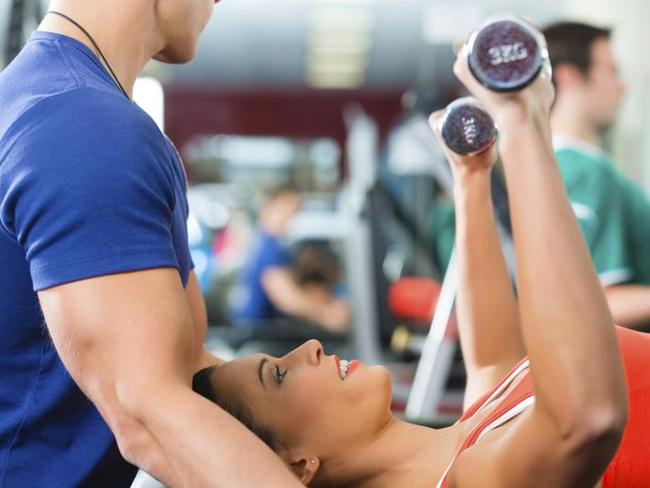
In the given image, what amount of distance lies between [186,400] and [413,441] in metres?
0.62

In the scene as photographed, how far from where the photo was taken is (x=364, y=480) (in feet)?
5.34

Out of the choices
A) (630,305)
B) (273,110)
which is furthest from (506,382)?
(273,110)

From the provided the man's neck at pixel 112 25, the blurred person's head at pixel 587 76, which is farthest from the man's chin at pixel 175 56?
the blurred person's head at pixel 587 76

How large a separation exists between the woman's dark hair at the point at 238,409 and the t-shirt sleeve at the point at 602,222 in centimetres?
138

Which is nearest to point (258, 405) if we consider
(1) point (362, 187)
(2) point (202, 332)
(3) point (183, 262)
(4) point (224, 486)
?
(2) point (202, 332)

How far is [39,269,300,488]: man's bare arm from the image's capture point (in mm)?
1075

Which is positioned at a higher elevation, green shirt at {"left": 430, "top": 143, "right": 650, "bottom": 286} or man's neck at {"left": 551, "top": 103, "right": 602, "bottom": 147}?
man's neck at {"left": 551, "top": 103, "right": 602, "bottom": 147}

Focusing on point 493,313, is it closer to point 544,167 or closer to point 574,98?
point 544,167

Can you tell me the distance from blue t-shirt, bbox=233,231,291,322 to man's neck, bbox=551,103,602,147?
365 cm

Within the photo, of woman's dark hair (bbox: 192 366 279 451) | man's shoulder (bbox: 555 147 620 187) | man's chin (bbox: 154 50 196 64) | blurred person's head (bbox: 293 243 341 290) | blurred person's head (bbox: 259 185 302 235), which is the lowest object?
blurred person's head (bbox: 293 243 341 290)

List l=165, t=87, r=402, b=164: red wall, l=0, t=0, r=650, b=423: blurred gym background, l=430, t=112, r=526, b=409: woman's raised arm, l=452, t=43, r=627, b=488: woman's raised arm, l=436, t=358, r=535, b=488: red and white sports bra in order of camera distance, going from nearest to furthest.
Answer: l=452, t=43, r=627, b=488: woman's raised arm
l=436, t=358, r=535, b=488: red and white sports bra
l=430, t=112, r=526, b=409: woman's raised arm
l=0, t=0, r=650, b=423: blurred gym background
l=165, t=87, r=402, b=164: red wall

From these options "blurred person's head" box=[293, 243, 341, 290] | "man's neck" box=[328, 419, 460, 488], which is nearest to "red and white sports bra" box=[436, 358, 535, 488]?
"man's neck" box=[328, 419, 460, 488]

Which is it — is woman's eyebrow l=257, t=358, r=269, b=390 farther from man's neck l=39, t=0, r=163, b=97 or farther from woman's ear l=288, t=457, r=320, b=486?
man's neck l=39, t=0, r=163, b=97

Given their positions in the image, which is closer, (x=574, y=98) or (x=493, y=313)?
(x=493, y=313)
